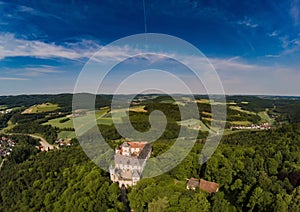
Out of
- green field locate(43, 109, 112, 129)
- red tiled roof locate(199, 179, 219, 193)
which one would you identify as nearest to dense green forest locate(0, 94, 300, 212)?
red tiled roof locate(199, 179, 219, 193)

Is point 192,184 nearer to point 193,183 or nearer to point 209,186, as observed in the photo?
point 193,183

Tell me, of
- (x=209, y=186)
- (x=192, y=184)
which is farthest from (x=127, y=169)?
(x=209, y=186)

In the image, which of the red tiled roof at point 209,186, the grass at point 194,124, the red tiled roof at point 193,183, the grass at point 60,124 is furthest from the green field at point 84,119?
the red tiled roof at point 209,186

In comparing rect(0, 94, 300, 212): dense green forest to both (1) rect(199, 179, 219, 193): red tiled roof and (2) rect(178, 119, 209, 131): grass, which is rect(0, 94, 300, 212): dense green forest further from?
(2) rect(178, 119, 209, 131): grass

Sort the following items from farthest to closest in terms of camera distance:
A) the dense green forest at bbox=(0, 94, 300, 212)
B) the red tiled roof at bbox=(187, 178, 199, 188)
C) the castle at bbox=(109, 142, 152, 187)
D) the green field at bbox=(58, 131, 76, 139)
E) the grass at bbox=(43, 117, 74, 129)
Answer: the grass at bbox=(43, 117, 74, 129) → the green field at bbox=(58, 131, 76, 139) → the castle at bbox=(109, 142, 152, 187) → the red tiled roof at bbox=(187, 178, 199, 188) → the dense green forest at bbox=(0, 94, 300, 212)

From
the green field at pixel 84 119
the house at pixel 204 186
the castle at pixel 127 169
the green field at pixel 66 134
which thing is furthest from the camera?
the green field at pixel 66 134

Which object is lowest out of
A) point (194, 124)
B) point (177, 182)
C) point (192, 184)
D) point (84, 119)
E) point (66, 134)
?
point (66, 134)

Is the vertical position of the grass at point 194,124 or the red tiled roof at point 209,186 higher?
the grass at point 194,124

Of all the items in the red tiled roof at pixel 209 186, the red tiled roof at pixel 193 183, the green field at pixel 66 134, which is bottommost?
the green field at pixel 66 134

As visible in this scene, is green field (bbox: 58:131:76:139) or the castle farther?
green field (bbox: 58:131:76:139)

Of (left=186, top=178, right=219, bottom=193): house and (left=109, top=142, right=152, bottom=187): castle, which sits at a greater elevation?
(left=109, top=142, right=152, bottom=187): castle

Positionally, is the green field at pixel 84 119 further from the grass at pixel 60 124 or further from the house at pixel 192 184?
the house at pixel 192 184

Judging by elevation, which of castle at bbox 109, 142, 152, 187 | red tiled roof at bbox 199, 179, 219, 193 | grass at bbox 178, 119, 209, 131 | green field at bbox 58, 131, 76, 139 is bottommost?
green field at bbox 58, 131, 76, 139
